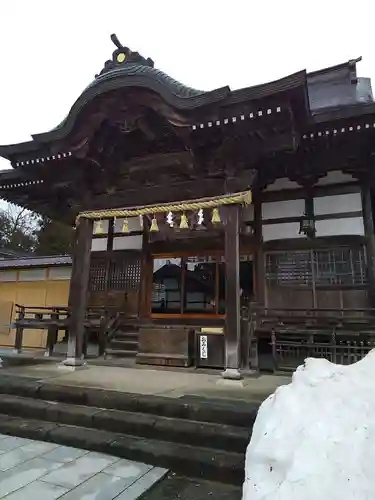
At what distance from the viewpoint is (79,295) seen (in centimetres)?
655

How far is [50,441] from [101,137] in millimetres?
5084

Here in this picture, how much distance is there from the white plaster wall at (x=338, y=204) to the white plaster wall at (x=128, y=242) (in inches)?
168

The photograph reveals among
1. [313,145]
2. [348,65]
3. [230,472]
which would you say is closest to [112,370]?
[230,472]

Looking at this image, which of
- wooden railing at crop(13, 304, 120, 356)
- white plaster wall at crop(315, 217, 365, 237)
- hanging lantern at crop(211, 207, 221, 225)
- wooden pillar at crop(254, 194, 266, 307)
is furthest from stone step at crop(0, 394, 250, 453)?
white plaster wall at crop(315, 217, 365, 237)

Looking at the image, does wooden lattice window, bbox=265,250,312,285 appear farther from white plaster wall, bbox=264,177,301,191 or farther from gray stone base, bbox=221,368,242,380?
gray stone base, bbox=221,368,242,380

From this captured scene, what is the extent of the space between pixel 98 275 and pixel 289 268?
15.5 feet

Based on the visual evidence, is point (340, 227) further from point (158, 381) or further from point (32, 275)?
point (32, 275)

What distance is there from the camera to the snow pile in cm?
214

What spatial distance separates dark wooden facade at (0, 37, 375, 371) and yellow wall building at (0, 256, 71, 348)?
12.3 ft

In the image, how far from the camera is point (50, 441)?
3.69 metres

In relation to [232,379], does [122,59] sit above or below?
above

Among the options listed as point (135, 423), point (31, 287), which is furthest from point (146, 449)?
point (31, 287)

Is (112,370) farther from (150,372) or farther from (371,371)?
(371,371)

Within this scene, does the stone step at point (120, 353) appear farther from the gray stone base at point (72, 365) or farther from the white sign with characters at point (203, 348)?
the white sign with characters at point (203, 348)
